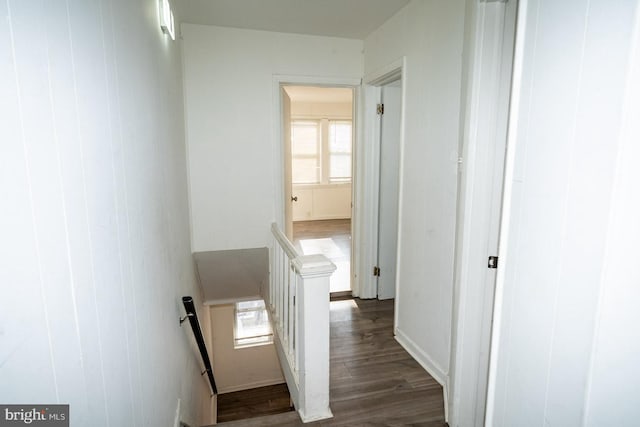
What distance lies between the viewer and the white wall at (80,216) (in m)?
0.54

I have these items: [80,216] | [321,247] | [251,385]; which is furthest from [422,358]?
[321,247]

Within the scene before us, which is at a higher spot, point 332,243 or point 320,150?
point 320,150

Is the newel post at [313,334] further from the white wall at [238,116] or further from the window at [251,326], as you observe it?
the window at [251,326]

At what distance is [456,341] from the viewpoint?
6.25ft

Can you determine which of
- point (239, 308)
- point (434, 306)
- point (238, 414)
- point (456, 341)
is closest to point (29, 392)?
point (456, 341)

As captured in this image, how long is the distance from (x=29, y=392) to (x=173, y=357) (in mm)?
1439

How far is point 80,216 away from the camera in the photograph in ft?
2.49

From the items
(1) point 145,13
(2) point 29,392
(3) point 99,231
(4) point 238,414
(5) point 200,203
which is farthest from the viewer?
(4) point 238,414

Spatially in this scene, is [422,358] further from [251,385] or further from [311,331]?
[251,385]

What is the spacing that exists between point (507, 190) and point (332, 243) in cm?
540

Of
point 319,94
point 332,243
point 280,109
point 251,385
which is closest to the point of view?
point 280,109

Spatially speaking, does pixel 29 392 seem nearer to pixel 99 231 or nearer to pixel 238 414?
pixel 99 231

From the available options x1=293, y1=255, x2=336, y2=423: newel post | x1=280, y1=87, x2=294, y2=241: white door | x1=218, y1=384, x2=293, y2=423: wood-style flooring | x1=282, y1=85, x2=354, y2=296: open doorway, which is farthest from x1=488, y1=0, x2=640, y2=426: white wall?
x1=282, y1=85, x2=354, y2=296: open doorway

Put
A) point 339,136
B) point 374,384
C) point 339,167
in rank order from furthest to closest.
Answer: point 339,167
point 339,136
point 374,384
